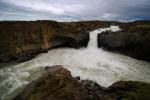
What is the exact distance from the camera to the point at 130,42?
2803cm

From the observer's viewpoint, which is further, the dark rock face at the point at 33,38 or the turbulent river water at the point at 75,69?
the dark rock face at the point at 33,38

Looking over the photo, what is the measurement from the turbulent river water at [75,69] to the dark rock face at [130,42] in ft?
4.49

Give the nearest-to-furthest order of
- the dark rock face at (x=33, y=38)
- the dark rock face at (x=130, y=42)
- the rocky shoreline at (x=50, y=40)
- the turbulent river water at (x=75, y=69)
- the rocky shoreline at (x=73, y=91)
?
the rocky shoreline at (x=73, y=91) → the turbulent river water at (x=75, y=69) → the dark rock face at (x=33, y=38) → the rocky shoreline at (x=50, y=40) → the dark rock face at (x=130, y=42)

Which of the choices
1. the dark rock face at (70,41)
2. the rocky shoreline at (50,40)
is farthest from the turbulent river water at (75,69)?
the dark rock face at (70,41)

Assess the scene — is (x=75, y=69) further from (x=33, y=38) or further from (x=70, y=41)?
(x=70, y=41)

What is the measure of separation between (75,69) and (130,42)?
12327 mm

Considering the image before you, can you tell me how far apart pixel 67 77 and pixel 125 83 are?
356 cm

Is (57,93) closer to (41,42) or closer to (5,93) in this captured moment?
(5,93)

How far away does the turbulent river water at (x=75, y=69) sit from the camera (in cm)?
1584

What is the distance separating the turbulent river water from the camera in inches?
624

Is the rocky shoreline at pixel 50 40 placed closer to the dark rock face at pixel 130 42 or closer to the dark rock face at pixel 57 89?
the dark rock face at pixel 130 42

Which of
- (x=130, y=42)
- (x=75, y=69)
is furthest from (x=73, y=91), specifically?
(x=130, y=42)

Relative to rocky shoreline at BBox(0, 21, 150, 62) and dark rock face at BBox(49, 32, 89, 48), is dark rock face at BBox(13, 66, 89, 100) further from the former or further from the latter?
dark rock face at BBox(49, 32, 89, 48)

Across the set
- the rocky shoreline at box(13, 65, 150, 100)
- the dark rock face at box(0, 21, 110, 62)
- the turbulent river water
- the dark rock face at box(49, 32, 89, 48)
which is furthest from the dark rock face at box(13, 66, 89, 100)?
the dark rock face at box(49, 32, 89, 48)
